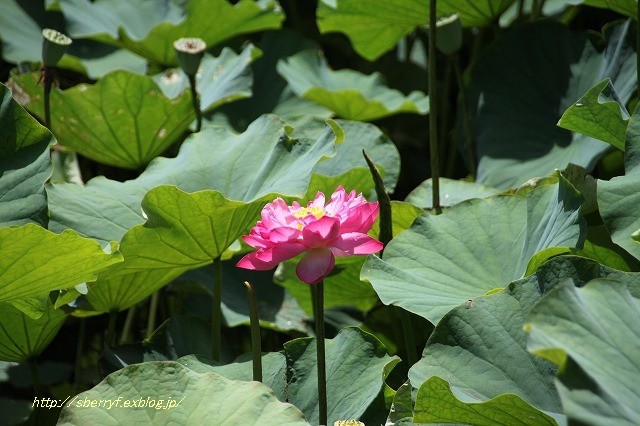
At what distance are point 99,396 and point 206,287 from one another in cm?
64

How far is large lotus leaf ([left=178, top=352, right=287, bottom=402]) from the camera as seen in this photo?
1.29 metres

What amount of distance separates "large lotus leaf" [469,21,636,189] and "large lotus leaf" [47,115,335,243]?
23.8 inches

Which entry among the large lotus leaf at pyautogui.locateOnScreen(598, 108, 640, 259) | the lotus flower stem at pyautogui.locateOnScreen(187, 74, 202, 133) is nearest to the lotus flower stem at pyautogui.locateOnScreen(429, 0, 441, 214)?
the large lotus leaf at pyautogui.locateOnScreen(598, 108, 640, 259)

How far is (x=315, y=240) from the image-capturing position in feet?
3.40

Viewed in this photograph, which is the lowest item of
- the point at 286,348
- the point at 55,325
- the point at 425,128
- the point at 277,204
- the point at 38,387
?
the point at 425,128

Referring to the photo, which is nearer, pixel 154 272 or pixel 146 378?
pixel 146 378

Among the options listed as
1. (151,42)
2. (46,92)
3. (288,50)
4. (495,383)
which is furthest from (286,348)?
(288,50)

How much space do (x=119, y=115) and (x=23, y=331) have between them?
564 millimetres

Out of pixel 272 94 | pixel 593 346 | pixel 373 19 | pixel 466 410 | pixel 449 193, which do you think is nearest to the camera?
pixel 593 346

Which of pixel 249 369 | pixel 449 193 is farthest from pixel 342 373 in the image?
pixel 449 193

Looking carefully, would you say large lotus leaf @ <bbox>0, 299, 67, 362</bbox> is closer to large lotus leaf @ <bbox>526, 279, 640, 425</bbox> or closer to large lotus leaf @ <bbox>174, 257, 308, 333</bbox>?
large lotus leaf @ <bbox>174, 257, 308, 333</bbox>

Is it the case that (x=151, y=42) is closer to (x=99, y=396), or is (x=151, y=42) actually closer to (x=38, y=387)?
(x=38, y=387)

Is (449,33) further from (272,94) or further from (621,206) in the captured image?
(272,94)

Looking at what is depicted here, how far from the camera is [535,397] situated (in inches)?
42.2
